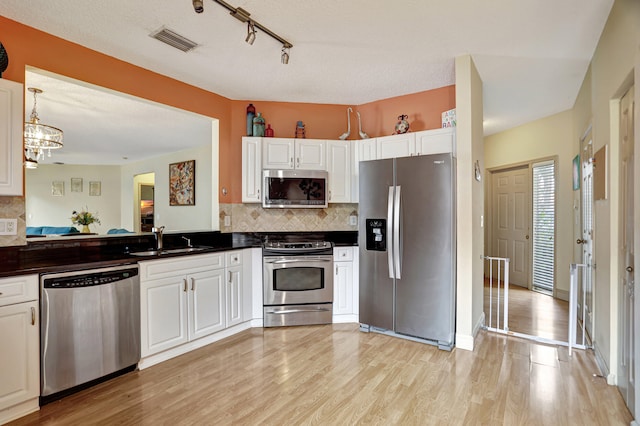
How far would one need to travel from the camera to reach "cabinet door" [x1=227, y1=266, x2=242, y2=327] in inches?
133

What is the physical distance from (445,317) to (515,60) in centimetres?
247

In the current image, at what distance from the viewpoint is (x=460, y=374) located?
99.7 inches

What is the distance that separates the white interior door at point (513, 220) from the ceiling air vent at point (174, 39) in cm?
529

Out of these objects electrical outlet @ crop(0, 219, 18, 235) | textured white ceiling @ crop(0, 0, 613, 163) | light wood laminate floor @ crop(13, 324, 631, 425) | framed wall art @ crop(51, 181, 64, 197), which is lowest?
light wood laminate floor @ crop(13, 324, 631, 425)

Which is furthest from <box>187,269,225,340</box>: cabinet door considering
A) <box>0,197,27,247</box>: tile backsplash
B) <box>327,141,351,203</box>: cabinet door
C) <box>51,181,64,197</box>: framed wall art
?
<box>51,181,64,197</box>: framed wall art

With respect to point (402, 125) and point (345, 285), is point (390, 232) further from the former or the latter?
point (402, 125)

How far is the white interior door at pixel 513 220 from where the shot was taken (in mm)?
5406

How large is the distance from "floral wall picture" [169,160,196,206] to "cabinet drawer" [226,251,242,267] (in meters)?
3.81

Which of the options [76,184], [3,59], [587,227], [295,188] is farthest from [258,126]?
[76,184]

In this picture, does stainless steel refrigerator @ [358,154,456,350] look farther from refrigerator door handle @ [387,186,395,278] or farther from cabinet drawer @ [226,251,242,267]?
cabinet drawer @ [226,251,242,267]

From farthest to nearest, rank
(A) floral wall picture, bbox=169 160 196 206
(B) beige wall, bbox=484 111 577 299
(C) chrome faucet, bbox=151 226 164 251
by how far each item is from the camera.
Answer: (A) floral wall picture, bbox=169 160 196 206 → (B) beige wall, bbox=484 111 577 299 → (C) chrome faucet, bbox=151 226 164 251

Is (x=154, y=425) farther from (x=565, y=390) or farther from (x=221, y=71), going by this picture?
(x=221, y=71)

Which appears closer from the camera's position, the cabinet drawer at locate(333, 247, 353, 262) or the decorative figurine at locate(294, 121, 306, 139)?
the cabinet drawer at locate(333, 247, 353, 262)

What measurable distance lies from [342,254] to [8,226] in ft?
9.45
